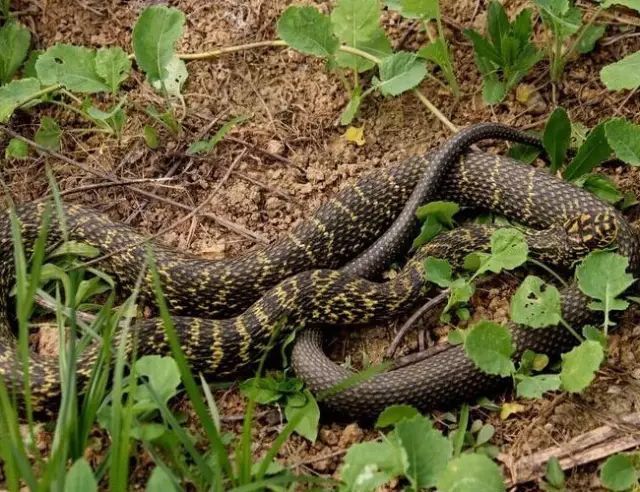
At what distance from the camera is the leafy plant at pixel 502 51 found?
5137 mm

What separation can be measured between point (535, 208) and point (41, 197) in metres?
3.17

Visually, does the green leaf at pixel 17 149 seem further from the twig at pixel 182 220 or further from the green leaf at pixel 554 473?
the green leaf at pixel 554 473

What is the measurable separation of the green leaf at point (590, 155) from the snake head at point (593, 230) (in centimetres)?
39

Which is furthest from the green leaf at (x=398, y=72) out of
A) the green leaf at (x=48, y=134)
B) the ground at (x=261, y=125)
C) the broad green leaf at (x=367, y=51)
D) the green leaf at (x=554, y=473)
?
the green leaf at (x=554, y=473)

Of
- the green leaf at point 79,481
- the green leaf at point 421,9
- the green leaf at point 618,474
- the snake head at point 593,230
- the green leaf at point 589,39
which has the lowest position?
the green leaf at point 618,474

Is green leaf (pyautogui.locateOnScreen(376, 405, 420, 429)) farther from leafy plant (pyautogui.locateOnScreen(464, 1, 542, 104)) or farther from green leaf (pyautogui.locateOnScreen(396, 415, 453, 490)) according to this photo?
leafy plant (pyautogui.locateOnScreen(464, 1, 542, 104))

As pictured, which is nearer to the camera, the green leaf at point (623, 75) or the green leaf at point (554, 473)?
the green leaf at point (554, 473)

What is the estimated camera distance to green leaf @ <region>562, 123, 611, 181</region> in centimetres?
486

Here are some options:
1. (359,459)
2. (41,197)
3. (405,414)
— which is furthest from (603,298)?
(41,197)

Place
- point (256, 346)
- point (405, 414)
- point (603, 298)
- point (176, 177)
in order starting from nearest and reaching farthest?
point (405, 414)
point (603, 298)
point (256, 346)
point (176, 177)

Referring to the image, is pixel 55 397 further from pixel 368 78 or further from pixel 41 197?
pixel 368 78

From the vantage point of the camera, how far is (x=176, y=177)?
214 inches

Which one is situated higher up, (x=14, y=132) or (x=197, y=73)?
(x=197, y=73)

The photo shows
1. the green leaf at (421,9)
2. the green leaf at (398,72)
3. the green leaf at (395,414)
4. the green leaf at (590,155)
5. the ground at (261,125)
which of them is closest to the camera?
the green leaf at (395,414)
